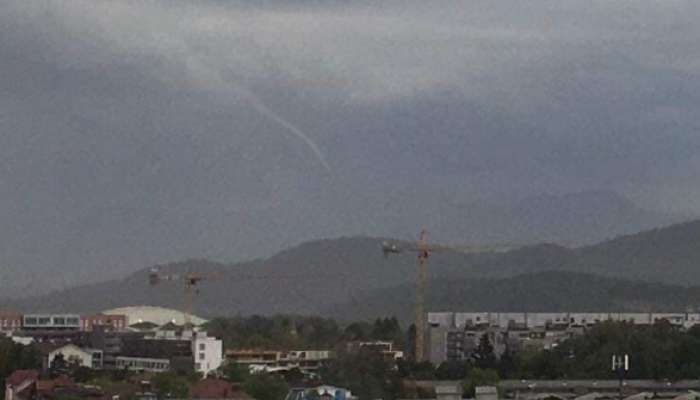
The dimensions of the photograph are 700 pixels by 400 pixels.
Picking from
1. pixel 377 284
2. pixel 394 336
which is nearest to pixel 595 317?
pixel 394 336

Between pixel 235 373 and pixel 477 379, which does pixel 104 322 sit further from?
pixel 477 379

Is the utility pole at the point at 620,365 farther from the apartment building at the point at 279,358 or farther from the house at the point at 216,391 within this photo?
the apartment building at the point at 279,358

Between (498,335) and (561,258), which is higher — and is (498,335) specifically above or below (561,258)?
below

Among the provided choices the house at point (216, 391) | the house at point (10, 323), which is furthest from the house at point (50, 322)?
the house at point (216, 391)

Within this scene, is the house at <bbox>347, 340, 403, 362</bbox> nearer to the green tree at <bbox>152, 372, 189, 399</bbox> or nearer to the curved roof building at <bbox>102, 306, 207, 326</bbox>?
the green tree at <bbox>152, 372, 189, 399</bbox>

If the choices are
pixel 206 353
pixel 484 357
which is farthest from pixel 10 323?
pixel 484 357

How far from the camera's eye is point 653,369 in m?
55.7

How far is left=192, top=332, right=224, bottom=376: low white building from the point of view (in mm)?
66812

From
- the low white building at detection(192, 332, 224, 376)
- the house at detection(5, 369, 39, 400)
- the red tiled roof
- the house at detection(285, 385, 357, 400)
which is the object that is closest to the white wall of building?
the low white building at detection(192, 332, 224, 376)

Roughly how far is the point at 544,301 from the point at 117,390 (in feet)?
320

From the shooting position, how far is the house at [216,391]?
45125mm

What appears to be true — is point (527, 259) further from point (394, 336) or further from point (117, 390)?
point (117, 390)

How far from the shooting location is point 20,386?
160 ft

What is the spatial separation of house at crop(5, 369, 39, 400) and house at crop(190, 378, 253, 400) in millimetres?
4378
